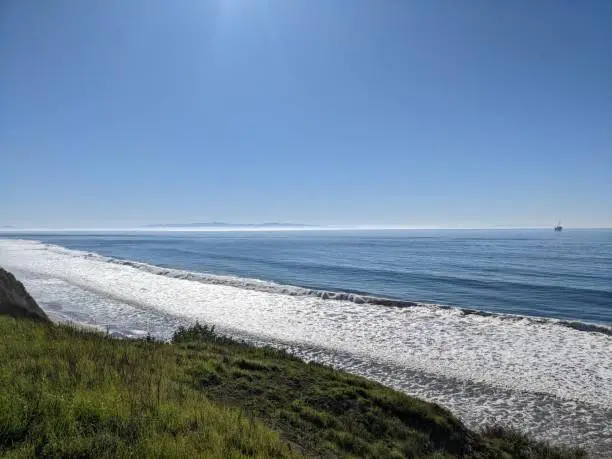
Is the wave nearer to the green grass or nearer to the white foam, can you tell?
the white foam

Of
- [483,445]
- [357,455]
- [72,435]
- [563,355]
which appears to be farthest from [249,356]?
[563,355]

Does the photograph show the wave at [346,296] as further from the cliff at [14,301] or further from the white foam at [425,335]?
the cliff at [14,301]

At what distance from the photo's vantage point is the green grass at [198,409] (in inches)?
223

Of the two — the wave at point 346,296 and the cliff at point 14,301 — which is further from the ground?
the cliff at point 14,301

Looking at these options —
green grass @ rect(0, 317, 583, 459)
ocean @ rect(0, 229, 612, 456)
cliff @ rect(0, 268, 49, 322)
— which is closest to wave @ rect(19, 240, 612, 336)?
ocean @ rect(0, 229, 612, 456)

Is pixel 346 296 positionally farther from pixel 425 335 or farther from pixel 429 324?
pixel 425 335

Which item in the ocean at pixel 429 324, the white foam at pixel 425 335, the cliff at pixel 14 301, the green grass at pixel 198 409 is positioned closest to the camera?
the green grass at pixel 198 409

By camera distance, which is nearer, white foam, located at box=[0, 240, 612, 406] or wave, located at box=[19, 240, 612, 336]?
white foam, located at box=[0, 240, 612, 406]

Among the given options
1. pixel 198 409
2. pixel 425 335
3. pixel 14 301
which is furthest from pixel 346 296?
pixel 198 409

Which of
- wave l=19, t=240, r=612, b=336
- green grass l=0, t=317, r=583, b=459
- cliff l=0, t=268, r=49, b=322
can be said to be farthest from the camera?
wave l=19, t=240, r=612, b=336

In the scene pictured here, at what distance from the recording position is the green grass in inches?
223

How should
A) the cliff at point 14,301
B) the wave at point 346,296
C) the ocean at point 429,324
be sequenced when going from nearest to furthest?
the ocean at point 429,324 < the cliff at point 14,301 < the wave at point 346,296

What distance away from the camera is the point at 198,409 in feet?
23.4

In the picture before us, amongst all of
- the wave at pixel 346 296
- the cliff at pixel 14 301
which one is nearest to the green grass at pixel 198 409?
the cliff at pixel 14 301
